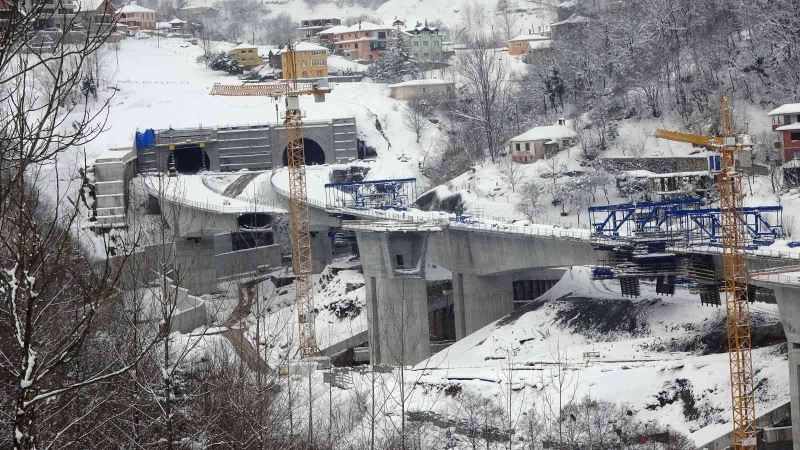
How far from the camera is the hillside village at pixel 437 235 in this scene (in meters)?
32.7

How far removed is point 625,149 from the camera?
78.3 meters

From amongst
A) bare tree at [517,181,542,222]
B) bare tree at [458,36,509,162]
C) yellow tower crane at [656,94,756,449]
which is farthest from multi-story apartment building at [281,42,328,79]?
yellow tower crane at [656,94,756,449]

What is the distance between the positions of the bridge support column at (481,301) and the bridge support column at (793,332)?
22470 millimetres

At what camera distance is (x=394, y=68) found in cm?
11231

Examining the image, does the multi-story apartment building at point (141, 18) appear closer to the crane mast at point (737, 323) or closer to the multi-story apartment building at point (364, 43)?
the multi-story apartment building at point (364, 43)

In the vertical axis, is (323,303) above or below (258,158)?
below

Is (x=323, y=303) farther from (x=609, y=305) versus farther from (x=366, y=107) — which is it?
(x=366, y=107)

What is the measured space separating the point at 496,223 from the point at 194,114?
42028 millimetres

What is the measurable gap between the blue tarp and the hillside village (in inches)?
6.5

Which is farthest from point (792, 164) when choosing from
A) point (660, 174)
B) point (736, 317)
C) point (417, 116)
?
point (417, 116)

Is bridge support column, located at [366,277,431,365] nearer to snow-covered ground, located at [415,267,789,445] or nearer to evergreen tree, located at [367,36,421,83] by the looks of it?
snow-covered ground, located at [415,267,789,445]

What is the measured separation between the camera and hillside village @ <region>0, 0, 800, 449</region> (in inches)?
1287

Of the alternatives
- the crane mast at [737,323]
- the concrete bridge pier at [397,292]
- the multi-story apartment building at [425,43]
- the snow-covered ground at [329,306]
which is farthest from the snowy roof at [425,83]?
the crane mast at [737,323]

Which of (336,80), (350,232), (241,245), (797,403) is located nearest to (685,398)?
(797,403)
